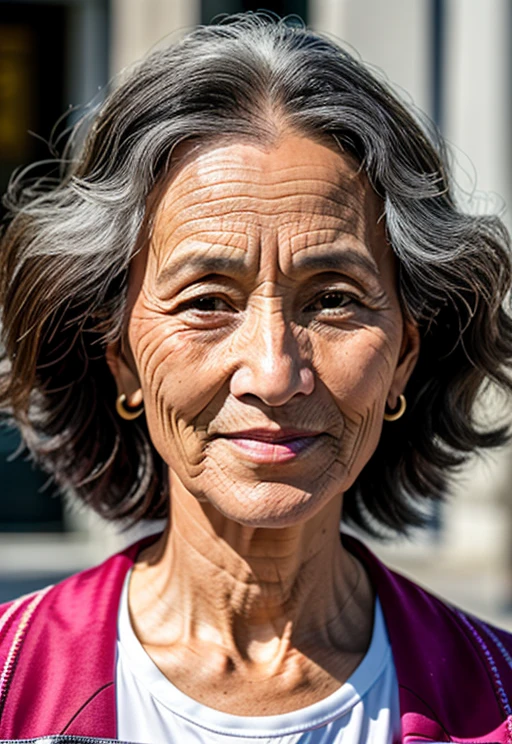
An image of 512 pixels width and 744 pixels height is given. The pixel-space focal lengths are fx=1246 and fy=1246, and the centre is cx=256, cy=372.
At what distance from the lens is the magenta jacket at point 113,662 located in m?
2.04

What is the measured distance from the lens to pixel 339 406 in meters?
2.07

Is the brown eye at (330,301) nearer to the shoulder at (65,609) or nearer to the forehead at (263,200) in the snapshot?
the forehead at (263,200)

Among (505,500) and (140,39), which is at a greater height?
(140,39)

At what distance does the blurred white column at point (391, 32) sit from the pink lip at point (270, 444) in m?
6.05

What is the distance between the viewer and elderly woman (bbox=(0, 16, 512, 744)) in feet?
6.72

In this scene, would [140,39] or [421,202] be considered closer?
[421,202]

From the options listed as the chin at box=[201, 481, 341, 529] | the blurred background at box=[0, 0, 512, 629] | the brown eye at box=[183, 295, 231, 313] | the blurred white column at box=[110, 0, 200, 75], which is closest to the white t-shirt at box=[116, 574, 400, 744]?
the chin at box=[201, 481, 341, 529]

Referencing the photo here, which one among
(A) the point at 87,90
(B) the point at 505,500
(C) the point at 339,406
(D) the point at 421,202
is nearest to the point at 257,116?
(D) the point at 421,202

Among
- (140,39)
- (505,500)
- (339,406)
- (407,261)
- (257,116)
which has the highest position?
Answer: (140,39)

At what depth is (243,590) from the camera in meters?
2.22

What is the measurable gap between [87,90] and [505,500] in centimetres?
372

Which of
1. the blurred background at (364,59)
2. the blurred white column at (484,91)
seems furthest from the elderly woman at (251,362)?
the blurred white column at (484,91)

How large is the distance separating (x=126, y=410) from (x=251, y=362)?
0.43m

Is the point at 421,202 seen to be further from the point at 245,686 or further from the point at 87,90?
the point at 87,90
